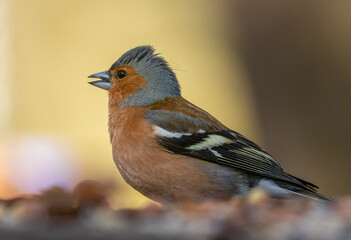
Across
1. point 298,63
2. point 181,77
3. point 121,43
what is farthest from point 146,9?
point 298,63

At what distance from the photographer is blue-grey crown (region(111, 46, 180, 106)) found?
4.25 metres

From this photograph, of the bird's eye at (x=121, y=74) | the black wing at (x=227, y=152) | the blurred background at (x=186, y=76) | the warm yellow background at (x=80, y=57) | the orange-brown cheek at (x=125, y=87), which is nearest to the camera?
the black wing at (x=227, y=152)

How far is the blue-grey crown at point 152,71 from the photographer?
4250mm

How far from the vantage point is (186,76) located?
11.1m

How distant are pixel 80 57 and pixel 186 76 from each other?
2274mm

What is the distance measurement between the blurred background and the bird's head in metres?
0.65

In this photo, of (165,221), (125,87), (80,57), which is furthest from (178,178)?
(80,57)

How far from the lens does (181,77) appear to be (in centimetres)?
1110

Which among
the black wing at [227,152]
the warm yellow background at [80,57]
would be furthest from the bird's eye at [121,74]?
the warm yellow background at [80,57]

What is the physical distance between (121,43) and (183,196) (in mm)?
8180

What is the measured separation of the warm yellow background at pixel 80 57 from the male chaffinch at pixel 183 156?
573 centimetres

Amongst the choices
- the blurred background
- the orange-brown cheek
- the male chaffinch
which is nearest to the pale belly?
the male chaffinch

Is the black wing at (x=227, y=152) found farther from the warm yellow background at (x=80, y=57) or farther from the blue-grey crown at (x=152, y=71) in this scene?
the warm yellow background at (x=80, y=57)

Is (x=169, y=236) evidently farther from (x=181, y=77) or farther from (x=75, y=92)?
(x=75, y=92)
